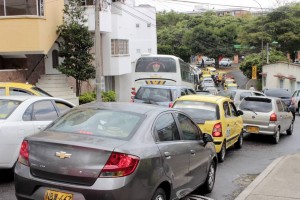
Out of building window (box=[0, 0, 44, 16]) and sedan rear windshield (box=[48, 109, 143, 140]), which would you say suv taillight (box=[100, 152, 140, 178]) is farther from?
building window (box=[0, 0, 44, 16])

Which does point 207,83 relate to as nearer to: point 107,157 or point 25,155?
point 25,155

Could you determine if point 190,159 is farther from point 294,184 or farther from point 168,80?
point 168,80

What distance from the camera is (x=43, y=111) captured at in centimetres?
820

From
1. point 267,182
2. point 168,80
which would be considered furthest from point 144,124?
point 168,80

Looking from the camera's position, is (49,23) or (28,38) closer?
(28,38)

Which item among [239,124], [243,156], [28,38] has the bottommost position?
[243,156]

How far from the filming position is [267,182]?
8312 mm

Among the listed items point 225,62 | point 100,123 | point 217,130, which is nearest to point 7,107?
point 100,123

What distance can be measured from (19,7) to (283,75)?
28899 mm

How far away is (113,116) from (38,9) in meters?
16.6

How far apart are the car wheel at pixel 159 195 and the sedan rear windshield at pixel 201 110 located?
16.3ft

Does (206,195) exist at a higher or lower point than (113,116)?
lower

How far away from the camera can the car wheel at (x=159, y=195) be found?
5318 millimetres

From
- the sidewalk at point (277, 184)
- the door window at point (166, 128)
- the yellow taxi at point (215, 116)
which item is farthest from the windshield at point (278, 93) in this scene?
the door window at point (166, 128)
